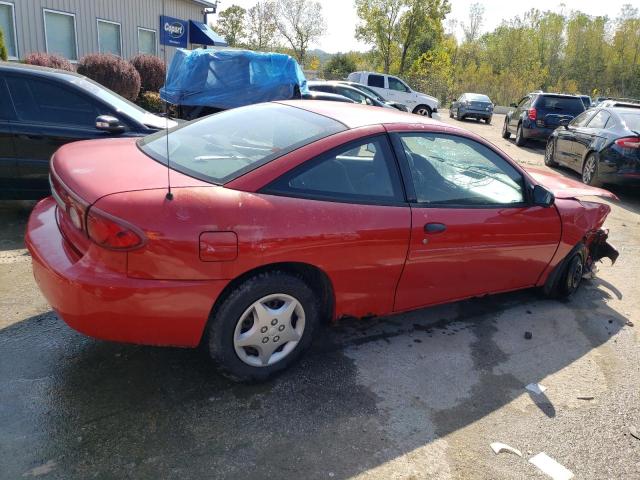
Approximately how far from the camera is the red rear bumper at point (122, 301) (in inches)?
96.0

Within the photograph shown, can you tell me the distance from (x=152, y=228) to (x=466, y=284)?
7.17 feet

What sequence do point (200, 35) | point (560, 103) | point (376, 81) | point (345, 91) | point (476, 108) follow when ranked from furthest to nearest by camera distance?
point (476, 108) → point (376, 81) → point (200, 35) → point (345, 91) → point (560, 103)

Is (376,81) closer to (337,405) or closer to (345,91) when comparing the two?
(345,91)

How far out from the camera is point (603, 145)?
29.3ft

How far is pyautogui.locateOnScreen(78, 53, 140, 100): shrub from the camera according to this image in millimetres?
13586

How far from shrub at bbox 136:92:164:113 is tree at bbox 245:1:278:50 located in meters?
35.5

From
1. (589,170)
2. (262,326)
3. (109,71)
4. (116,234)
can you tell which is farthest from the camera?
(109,71)

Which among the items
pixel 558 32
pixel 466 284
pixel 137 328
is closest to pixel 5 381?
pixel 137 328

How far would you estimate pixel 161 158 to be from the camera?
3133 mm

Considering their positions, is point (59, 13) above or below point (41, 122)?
above

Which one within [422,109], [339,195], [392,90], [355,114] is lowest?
[422,109]

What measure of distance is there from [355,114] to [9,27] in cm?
1354

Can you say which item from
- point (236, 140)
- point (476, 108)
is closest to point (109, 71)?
point (236, 140)

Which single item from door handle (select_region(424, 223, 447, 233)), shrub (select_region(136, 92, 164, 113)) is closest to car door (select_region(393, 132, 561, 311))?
door handle (select_region(424, 223, 447, 233))
